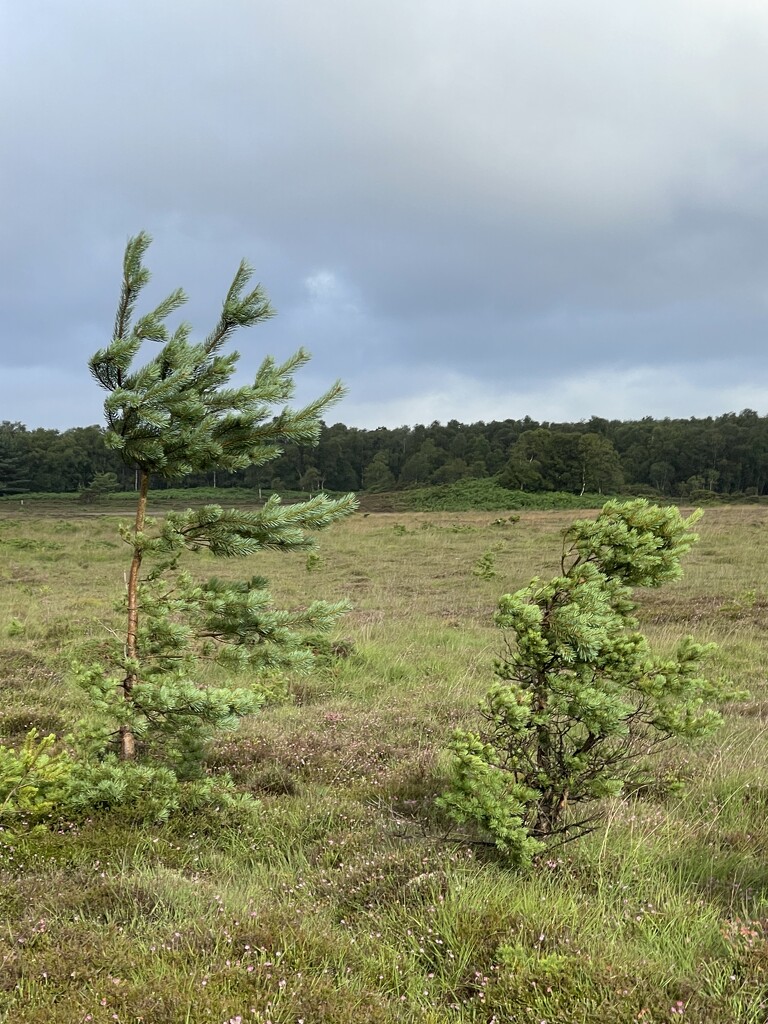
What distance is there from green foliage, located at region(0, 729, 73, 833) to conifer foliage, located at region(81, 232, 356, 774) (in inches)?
17.8

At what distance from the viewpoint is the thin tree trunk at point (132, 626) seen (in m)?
4.31

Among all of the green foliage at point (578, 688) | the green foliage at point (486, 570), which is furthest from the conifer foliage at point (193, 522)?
the green foliage at point (486, 570)

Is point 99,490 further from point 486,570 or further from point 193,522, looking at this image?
point 193,522

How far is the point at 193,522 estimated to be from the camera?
14.5 feet

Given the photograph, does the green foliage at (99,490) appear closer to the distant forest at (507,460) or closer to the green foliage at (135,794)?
the distant forest at (507,460)

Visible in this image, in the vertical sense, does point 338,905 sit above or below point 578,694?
below

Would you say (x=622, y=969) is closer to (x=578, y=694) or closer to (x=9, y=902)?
(x=578, y=694)

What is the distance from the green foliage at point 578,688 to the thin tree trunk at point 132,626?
2.37 metres

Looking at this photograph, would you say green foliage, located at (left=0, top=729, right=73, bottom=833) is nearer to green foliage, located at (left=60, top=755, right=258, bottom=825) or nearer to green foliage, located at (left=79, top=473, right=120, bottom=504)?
green foliage, located at (left=60, top=755, right=258, bottom=825)

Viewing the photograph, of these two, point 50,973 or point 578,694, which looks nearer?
point 50,973

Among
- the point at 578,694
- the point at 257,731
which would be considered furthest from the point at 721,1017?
the point at 257,731

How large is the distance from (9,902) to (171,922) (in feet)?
3.11

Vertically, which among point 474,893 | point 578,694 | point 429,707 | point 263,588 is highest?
point 263,588

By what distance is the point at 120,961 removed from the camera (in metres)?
2.60
